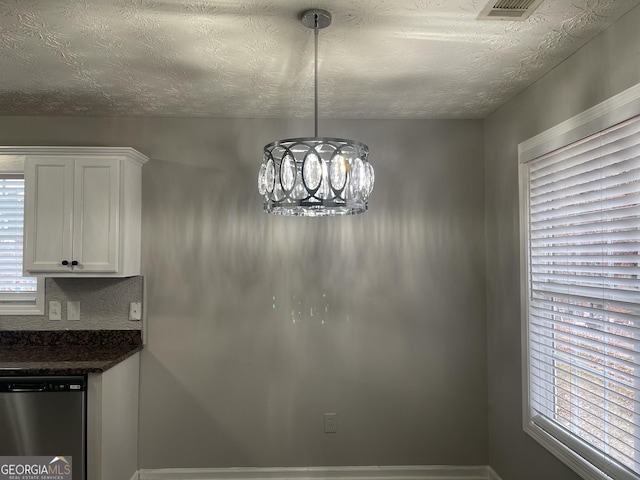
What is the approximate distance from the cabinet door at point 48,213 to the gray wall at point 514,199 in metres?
2.76

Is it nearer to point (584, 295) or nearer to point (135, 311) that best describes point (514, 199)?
point (584, 295)

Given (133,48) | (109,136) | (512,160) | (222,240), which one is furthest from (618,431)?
(109,136)

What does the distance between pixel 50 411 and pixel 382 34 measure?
259 cm

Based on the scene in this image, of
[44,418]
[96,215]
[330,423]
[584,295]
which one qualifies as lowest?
[330,423]

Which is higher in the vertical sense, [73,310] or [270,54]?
[270,54]

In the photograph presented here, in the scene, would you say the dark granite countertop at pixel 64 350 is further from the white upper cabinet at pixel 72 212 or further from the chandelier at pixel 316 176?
the chandelier at pixel 316 176

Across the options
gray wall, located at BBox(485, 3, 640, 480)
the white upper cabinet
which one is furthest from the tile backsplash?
gray wall, located at BBox(485, 3, 640, 480)

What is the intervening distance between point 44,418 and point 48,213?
48.3 inches

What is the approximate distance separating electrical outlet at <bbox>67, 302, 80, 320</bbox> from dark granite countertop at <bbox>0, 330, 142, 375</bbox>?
95mm

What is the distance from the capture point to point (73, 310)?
11.0 ft

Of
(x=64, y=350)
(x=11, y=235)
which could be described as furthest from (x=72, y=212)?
(x=64, y=350)

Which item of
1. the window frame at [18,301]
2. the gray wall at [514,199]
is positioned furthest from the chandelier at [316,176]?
the window frame at [18,301]

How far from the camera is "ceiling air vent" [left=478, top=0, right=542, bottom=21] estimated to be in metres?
1.86

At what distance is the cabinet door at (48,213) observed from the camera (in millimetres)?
3039
